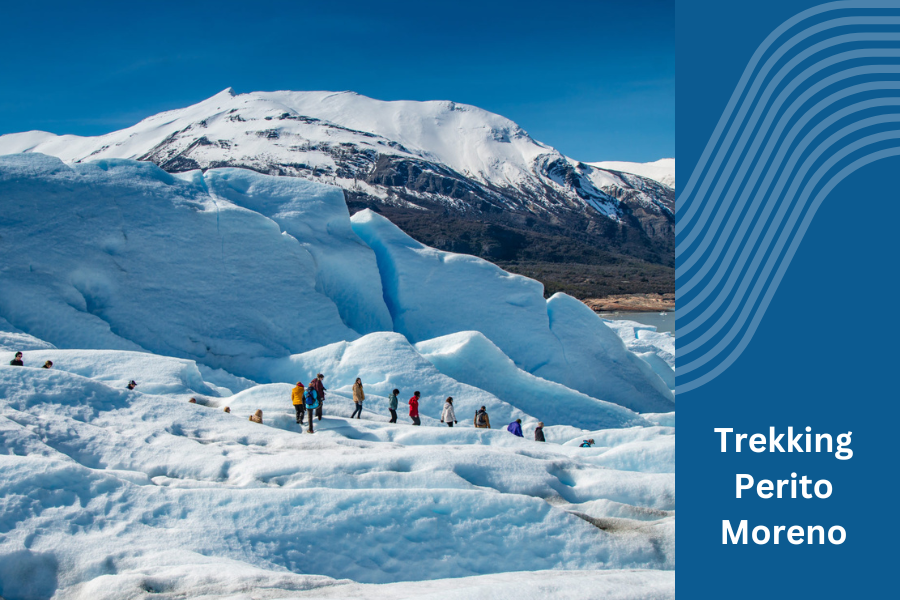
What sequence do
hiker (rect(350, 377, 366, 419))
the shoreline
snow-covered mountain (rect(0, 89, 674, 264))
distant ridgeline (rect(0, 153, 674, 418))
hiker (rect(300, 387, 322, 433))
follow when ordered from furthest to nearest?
snow-covered mountain (rect(0, 89, 674, 264)), the shoreline, distant ridgeline (rect(0, 153, 674, 418)), hiker (rect(350, 377, 366, 419)), hiker (rect(300, 387, 322, 433))

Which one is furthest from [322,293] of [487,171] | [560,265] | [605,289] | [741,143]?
[487,171]

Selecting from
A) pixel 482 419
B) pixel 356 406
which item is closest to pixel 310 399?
pixel 356 406

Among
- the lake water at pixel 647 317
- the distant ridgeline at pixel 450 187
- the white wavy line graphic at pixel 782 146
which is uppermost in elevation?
the distant ridgeline at pixel 450 187

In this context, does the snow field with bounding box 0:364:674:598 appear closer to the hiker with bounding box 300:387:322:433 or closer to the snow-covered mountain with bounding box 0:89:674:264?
the hiker with bounding box 300:387:322:433

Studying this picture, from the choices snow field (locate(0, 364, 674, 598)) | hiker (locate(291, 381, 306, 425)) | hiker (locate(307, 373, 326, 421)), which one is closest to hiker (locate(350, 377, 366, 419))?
hiker (locate(307, 373, 326, 421))

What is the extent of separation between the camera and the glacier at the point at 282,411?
612 cm

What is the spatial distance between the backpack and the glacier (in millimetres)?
536

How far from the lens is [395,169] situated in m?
140

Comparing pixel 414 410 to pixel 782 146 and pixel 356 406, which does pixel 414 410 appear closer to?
pixel 356 406

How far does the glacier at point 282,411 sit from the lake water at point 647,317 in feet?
102

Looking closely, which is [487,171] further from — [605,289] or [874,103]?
[874,103]

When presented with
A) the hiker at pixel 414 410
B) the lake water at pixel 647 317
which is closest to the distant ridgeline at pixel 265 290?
the hiker at pixel 414 410

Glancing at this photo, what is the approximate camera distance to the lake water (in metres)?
53.2

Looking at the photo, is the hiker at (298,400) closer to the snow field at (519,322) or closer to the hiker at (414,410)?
the hiker at (414,410)
